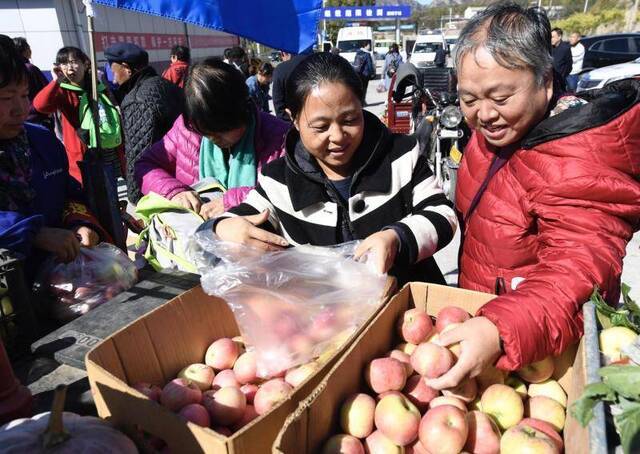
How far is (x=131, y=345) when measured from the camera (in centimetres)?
126

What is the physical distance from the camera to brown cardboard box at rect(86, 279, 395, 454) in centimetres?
92

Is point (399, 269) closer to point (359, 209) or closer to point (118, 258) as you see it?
point (359, 209)

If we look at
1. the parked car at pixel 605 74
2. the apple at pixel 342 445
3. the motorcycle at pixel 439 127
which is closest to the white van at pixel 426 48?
the parked car at pixel 605 74

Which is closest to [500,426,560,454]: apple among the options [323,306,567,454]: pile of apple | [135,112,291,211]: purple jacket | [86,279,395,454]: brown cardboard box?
[323,306,567,454]: pile of apple

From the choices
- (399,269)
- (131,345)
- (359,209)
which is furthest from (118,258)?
(399,269)

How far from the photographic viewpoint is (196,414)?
45.5 inches

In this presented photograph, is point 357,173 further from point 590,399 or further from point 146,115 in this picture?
point 146,115

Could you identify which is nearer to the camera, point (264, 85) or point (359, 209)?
point (359, 209)

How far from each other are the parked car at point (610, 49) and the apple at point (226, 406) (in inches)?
548

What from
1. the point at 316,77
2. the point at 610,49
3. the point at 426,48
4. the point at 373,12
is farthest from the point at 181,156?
the point at 373,12

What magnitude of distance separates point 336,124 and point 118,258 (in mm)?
1039

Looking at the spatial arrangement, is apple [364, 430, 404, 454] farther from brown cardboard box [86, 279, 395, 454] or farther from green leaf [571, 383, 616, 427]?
green leaf [571, 383, 616, 427]

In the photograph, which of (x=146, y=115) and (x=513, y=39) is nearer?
(x=513, y=39)

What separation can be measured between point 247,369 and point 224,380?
3.0 inches
